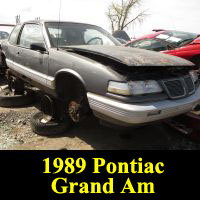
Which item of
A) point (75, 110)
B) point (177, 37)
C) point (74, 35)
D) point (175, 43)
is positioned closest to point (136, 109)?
point (75, 110)

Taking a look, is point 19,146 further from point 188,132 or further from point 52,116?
point 188,132

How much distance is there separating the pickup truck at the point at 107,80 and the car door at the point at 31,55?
0.05ft

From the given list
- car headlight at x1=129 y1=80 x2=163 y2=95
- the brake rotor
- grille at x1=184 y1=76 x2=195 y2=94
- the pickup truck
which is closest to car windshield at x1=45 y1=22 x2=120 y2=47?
the pickup truck

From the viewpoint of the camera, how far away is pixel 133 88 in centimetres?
239

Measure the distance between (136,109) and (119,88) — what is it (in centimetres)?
27

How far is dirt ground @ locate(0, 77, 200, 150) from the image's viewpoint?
3195 millimetres

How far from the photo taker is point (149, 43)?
213 inches

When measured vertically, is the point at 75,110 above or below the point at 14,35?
below

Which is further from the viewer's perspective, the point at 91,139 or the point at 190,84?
the point at 91,139

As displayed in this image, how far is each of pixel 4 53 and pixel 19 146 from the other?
2.73m

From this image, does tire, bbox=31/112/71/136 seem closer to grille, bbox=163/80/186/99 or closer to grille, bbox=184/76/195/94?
grille, bbox=163/80/186/99

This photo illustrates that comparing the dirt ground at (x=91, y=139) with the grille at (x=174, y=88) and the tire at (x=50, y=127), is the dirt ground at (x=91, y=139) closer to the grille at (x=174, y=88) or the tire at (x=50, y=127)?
the tire at (x=50, y=127)

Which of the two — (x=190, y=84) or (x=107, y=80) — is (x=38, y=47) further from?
(x=190, y=84)

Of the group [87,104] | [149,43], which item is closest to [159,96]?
[87,104]
